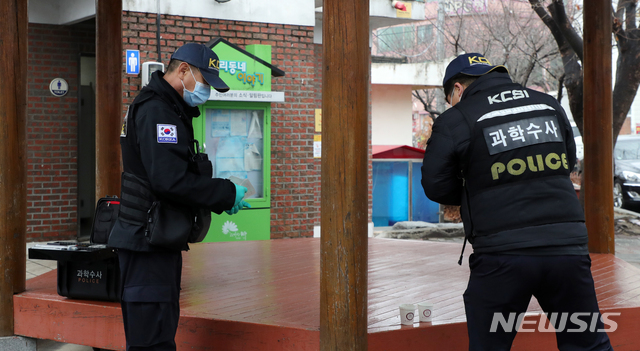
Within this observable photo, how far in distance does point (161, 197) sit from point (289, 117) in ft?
21.2

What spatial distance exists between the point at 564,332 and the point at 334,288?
1.11 m

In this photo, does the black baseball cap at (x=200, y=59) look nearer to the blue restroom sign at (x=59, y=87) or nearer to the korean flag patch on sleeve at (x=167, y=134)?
the korean flag patch on sleeve at (x=167, y=134)

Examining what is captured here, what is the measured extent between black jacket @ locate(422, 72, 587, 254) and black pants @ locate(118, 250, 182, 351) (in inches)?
53.6

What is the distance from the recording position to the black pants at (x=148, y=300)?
9.57 feet

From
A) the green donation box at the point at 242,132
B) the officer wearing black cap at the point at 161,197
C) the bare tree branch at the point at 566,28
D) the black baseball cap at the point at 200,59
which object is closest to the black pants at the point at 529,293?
the officer wearing black cap at the point at 161,197

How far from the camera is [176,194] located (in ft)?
9.50

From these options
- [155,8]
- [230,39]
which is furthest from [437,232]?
[155,8]

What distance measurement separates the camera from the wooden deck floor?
144 inches

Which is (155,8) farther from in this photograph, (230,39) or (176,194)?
(176,194)

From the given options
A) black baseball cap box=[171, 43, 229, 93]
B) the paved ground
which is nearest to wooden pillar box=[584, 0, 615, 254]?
the paved ground

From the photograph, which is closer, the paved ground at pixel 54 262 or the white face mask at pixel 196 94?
the white face mask at pixel 196 94

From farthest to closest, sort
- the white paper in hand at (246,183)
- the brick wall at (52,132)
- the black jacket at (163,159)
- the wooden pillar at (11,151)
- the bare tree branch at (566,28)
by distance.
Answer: the bare tree branch at (566,28) < the brick wall at (52,132) < the white paper in hand at (246,183) < the wooden pillar at (11,151) < the black jacket at (163,159)

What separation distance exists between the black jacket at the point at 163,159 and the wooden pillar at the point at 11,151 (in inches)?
73.2

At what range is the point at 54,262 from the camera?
27.9 feet
